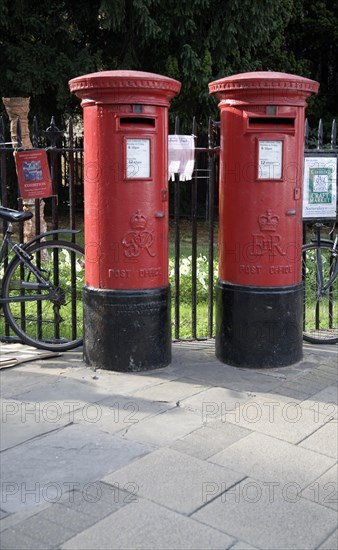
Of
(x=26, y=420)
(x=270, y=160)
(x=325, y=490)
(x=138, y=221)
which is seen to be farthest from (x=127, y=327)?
(x=325, y=490)

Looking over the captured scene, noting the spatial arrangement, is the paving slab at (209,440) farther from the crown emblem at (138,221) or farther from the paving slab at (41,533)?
the crown emblem at (138,221)

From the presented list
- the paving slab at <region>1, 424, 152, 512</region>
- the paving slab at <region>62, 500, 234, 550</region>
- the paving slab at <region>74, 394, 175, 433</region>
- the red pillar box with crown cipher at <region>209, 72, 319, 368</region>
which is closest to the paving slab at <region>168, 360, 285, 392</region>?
the red pillar box with crown cipher at <region>209, 72, 319, 368</region>

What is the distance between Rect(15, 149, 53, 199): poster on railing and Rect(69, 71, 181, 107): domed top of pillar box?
0.87m

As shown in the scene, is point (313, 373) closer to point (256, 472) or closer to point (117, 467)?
point (256, 472)

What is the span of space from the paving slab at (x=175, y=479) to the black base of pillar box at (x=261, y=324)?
1.71 metres

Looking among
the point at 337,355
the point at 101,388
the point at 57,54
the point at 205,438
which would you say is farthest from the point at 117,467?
the point at 57,54

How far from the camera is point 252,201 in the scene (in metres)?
5.09

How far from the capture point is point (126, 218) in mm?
4965

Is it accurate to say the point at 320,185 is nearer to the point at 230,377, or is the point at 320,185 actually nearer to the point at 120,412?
the point at 230,377

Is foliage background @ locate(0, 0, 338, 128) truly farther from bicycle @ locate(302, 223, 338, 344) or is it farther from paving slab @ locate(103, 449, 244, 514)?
paving slab @ locate(103, 449, 244, 514)

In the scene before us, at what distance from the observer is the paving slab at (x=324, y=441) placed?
3826 mm

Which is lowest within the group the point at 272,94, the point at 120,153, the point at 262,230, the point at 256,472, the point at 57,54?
the point at 256,472

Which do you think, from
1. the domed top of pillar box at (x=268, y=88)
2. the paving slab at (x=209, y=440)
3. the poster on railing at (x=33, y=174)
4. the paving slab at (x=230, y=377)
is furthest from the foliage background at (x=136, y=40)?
the paving slab at (x=209, y=440)

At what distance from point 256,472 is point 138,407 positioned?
3.60 ft
